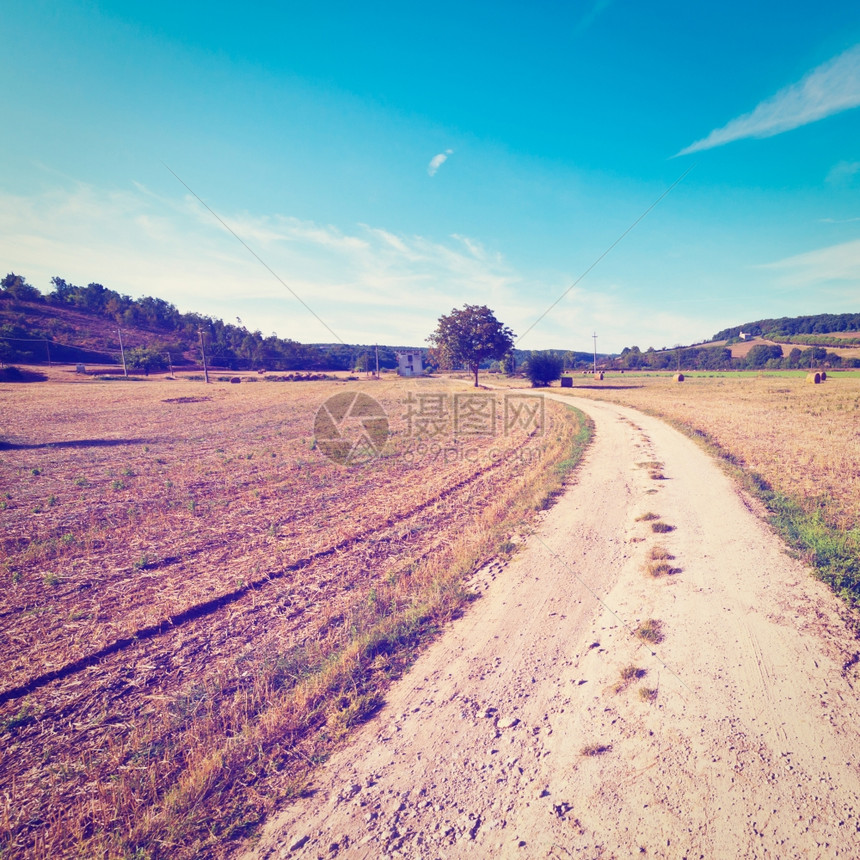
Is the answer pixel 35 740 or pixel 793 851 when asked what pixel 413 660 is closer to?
pixel 793 851

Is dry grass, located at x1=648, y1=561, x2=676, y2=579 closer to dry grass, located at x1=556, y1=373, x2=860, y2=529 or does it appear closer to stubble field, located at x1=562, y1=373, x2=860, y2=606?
stubble field, located at x1=562, y1=373, x2=860, y2=606

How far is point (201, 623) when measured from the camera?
6.13 m

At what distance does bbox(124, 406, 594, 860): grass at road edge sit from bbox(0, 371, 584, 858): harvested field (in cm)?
2

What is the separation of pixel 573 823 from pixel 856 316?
198 meters

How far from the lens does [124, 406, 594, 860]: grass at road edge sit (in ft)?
10.8

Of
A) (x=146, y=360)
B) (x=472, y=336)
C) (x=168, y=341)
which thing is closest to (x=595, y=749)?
(x=472, y=336)

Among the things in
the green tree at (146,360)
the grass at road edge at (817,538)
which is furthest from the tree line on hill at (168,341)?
the grass at road edge at (817,538)

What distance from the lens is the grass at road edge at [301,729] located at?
3293mm

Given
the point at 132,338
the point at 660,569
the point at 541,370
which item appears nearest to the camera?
the point at 660,569

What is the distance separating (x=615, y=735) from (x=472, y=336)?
188 feet

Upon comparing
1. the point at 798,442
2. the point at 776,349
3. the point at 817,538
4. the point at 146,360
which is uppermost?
the point at 776,349

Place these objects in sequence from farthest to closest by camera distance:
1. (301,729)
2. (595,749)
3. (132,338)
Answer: (132,338)
(301,729)
(595,749)

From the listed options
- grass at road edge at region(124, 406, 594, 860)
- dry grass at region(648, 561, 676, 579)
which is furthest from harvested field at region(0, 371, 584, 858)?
dry grass at region(648, 561, 676, 579)

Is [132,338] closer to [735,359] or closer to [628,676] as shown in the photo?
[628,676]
